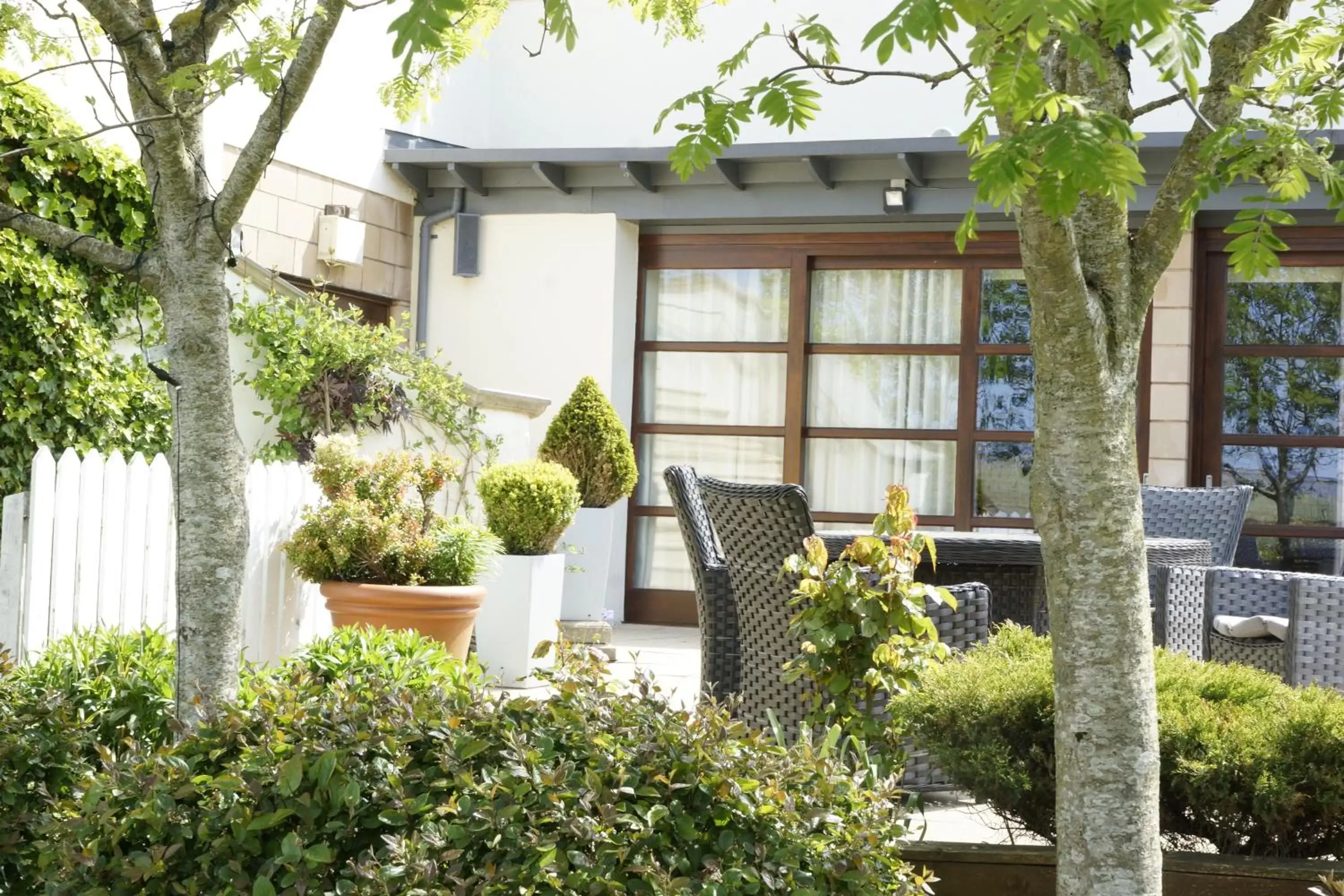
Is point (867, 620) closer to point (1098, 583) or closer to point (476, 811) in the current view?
point (1098, 583)

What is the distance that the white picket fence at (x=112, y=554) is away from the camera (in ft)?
15.0

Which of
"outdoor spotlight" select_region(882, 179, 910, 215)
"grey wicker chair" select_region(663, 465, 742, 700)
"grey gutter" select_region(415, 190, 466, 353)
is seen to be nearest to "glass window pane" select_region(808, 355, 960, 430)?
"outdoor spotlight" select_region(882, 179, 910, 215)

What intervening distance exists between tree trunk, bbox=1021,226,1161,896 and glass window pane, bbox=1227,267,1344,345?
782 cm

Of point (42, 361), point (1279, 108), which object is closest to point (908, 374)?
point (42, 361)

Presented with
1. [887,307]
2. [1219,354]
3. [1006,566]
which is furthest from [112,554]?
[1219,354]

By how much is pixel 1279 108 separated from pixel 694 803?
141cm

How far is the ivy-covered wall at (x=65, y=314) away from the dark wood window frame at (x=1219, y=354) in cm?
666

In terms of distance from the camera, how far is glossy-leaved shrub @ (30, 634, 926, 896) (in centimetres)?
196

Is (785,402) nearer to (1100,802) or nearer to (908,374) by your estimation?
(908,374)

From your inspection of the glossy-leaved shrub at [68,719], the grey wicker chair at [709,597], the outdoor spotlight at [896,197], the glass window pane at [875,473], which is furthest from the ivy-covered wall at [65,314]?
the glass window pane at [875,473]

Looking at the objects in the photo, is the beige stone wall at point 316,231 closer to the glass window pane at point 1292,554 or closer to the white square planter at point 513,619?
the white square planter at point 513,619

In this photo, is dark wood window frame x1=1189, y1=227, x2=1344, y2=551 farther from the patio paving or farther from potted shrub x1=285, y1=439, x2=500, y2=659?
potted shrub x1=285, y1=439, x2=500, y2=659

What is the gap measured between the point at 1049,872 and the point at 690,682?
178 inches

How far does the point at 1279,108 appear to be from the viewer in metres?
2.13
